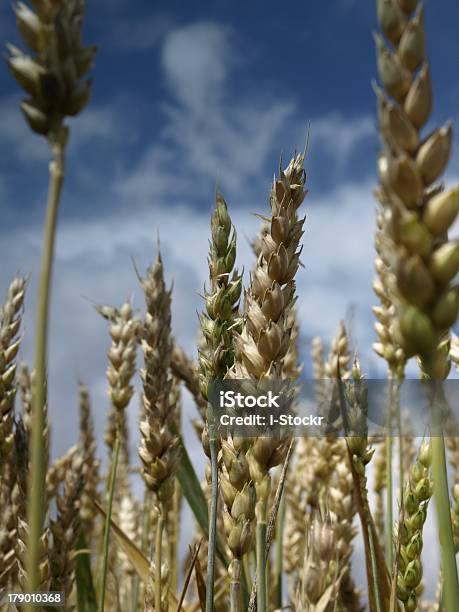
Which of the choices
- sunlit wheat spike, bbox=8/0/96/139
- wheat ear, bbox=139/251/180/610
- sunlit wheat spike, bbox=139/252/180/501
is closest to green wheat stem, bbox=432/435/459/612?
sunlit wheat spike, bbox=8/0/96/139

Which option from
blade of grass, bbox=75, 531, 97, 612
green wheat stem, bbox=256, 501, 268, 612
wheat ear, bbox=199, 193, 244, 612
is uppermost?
wheat ear, bbox=199, 193, 244, 612

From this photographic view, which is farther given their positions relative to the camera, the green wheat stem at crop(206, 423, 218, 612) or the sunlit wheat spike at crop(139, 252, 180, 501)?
the sunlit wheat spike at crop(139, 252, 180, 501)

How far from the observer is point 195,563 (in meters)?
1.80

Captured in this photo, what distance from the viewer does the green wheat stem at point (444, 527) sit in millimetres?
785

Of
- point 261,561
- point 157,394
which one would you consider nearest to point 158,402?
point 157,394

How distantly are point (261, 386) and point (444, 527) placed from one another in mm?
596

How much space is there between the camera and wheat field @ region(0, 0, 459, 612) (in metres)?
0.77

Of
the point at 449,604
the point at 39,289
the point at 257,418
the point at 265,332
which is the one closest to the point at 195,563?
the point at 257,418

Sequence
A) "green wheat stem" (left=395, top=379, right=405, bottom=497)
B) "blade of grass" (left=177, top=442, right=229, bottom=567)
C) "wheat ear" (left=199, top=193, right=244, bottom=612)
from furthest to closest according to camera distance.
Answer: "blade of grass" (left=177, top=442, right=229, bottom=567)
"green wheat stem" (left=395, top=379, right=405, bottom=497)
"wheat ear" (left=199, top=193, right=244, bottom=612)

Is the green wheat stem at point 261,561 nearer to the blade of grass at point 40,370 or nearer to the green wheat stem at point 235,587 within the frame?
the green wheat stem at point 235,587

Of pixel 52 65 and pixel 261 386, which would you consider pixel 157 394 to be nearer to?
pixel 261 386

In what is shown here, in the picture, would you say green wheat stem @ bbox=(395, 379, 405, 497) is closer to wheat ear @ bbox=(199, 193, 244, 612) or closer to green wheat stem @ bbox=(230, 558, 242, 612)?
wheat ear @ bbox=(199, 193, 244, 612)

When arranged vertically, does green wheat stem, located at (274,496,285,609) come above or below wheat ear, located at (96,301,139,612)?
below

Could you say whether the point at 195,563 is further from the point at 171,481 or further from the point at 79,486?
the point at 79,486
